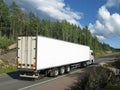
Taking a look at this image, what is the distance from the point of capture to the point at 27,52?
21.3 meters

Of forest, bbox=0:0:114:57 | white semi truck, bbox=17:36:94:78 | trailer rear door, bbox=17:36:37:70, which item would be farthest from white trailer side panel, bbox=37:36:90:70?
forest, bbox=0:0:114:57

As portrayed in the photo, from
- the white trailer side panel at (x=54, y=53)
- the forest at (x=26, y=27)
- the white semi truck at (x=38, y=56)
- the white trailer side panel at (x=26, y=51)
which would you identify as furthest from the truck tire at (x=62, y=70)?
the forest at (x=26, y=27)

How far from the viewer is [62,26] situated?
118 metres

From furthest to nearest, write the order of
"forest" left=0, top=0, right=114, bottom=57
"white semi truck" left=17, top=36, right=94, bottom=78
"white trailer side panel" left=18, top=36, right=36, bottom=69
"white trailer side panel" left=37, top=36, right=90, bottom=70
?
"forest" left=0, top=0, right=114, bottom=57 < "white trailer side panel" left=37, top=36, right=90, bottom=70 < "white trailer side panel" left=18, top=36, right=36, bottom=69 < "white semi truck" left=17, top=36, right=94, bottom=78

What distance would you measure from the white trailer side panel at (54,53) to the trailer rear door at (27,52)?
46 centimetres

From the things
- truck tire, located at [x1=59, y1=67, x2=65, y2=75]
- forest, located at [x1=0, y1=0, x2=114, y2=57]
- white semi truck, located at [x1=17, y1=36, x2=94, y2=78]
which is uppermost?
forest, located at [x1=0, y1=0, x2=114, y2=57]

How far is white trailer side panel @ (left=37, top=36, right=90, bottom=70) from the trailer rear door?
1.51 ft

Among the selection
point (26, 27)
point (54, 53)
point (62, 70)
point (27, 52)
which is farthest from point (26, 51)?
point (26, 27)

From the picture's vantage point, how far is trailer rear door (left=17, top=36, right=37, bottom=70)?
20870mm

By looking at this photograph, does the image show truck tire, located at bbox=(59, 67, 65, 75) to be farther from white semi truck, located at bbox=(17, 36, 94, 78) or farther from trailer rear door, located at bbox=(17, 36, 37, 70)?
trailer rear door, located at bbox=(17, 36, 37, 70)

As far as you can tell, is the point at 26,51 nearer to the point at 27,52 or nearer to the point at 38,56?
the point at 27,52

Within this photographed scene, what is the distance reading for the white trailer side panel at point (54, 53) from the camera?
21.1 metres

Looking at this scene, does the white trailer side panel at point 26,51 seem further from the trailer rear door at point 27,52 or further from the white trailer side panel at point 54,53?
the white trailer side panel at point 54,53

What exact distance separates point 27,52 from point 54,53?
3369 mm
